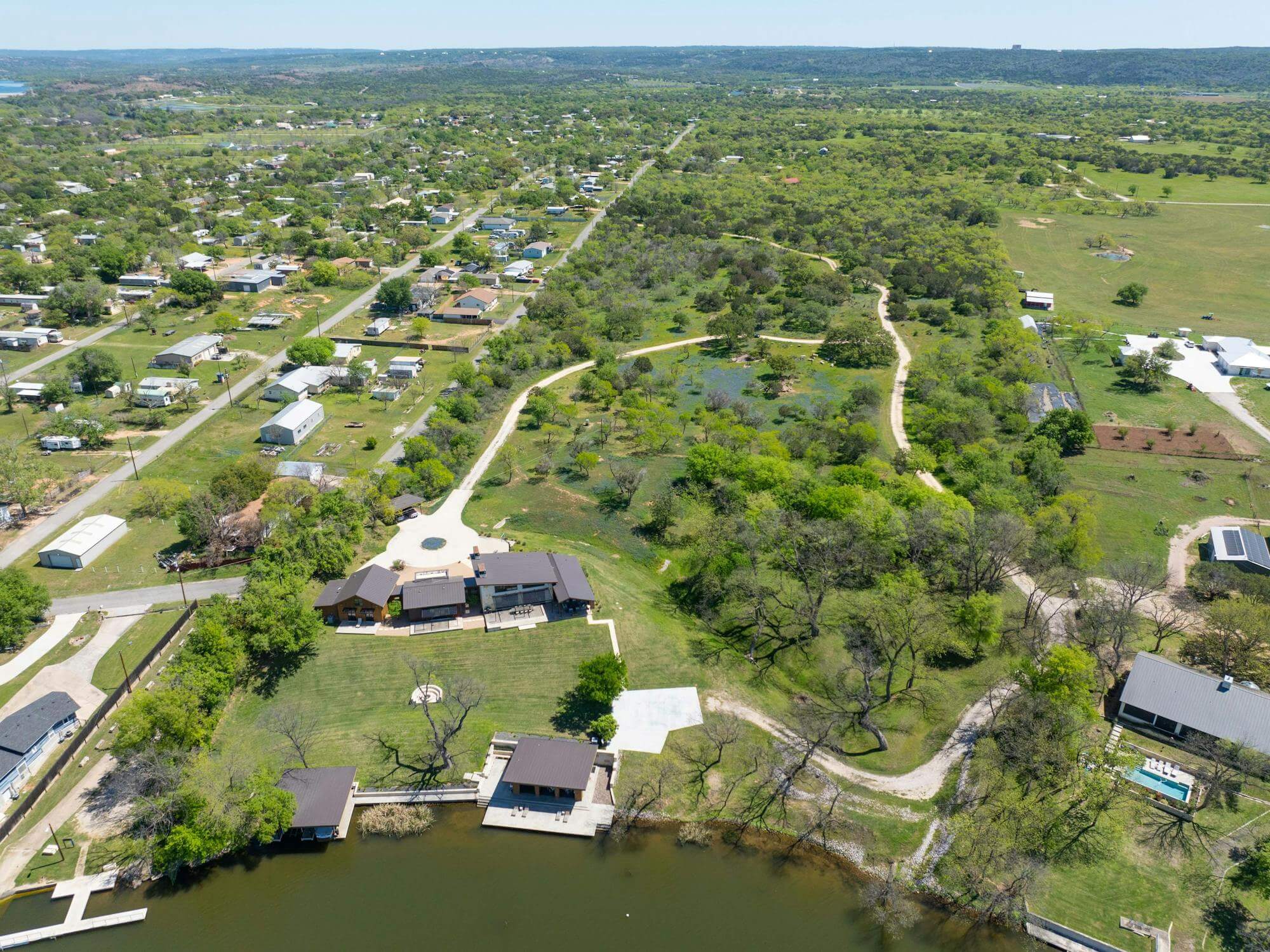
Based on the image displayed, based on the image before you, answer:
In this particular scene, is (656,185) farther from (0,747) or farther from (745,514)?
(0,747)

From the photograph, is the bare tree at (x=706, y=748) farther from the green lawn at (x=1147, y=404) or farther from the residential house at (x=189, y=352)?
the residential house at (x=189, y=352)

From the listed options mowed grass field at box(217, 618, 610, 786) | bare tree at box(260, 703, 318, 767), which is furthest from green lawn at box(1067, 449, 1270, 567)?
bare tree at box(260, 703, 318, 767)

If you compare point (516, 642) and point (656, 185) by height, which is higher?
point (656, 185)

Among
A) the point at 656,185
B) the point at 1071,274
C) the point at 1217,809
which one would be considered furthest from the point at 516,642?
the point at 656,185

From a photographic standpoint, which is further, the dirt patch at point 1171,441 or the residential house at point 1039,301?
the residential house at point 1039,301

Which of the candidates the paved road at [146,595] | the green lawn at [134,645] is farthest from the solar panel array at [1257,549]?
Answer: the green lawn at [134,645]

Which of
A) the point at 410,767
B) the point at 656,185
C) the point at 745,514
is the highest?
the point at 656,185

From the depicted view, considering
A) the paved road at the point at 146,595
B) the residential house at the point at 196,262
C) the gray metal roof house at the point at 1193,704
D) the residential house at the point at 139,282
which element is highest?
the residential house at the point at 196,262
